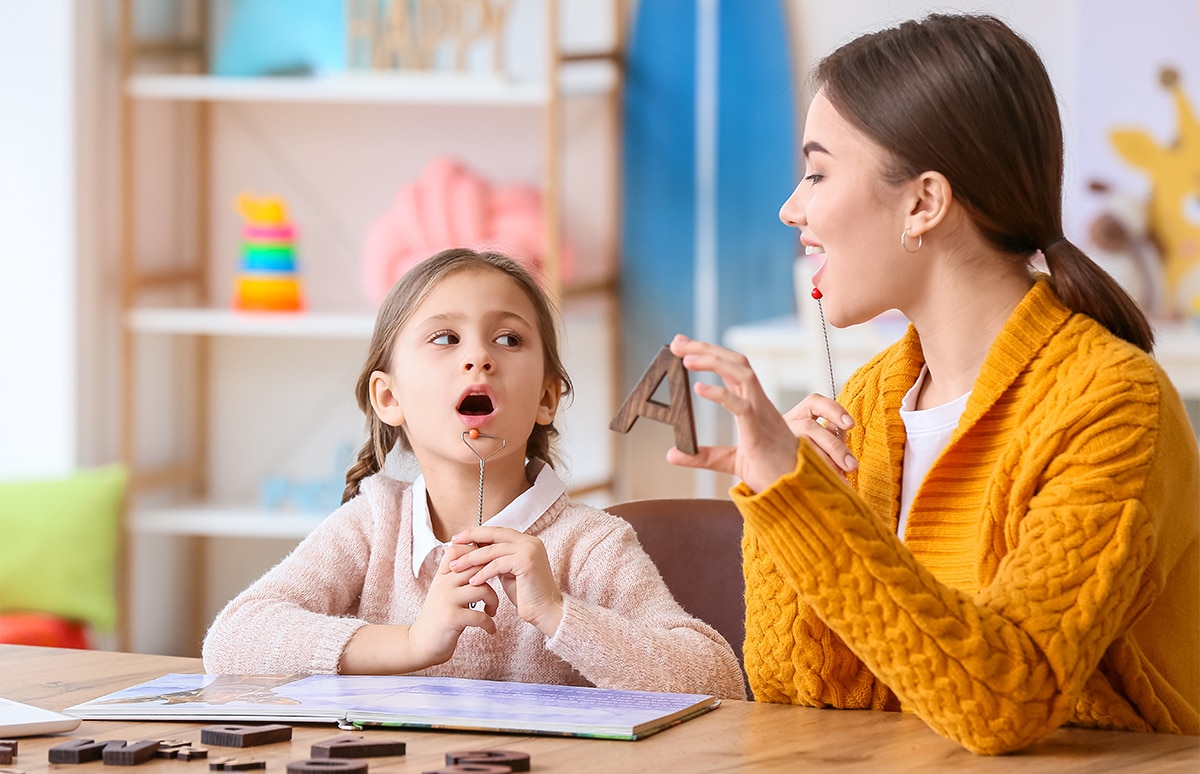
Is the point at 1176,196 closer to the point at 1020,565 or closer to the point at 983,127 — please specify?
the point at 983,127

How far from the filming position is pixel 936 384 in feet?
5.03

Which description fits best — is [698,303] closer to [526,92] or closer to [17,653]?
[526,92]

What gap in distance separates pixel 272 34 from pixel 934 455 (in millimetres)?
2581

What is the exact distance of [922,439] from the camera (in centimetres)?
152

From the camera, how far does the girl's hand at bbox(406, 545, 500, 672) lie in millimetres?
1394

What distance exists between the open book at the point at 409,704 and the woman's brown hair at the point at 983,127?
1.70ft

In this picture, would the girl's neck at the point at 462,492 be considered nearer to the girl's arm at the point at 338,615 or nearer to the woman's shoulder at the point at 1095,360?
the girl's arm at the point at 338,615

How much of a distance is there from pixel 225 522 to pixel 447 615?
2292mm

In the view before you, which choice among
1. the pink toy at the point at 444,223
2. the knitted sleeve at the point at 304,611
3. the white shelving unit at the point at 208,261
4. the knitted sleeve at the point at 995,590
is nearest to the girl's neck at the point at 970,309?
the knitted sleeve at the point at 995,590

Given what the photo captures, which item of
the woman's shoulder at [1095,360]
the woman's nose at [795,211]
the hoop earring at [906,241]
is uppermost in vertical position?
the woman's nose at [795,211]

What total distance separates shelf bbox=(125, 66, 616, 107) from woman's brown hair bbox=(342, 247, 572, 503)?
5.34 feet

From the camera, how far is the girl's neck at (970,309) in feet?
4.74

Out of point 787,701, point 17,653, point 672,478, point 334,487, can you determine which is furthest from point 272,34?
point 787,701

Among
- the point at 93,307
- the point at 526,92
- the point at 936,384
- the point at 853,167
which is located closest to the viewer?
the point at 853,167
